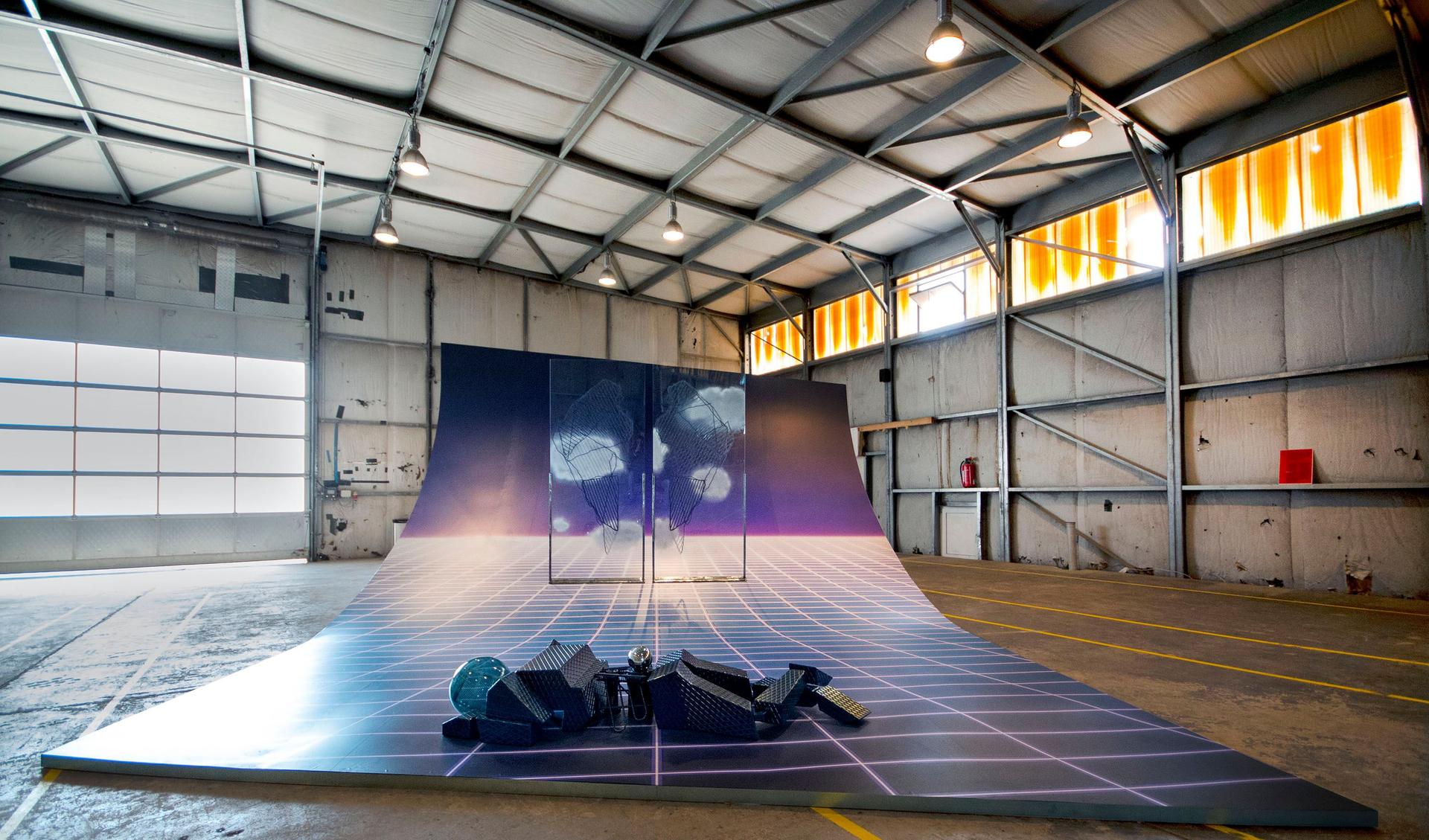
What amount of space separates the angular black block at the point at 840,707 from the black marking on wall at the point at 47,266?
37.6 ft

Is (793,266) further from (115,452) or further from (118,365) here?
(115,452)

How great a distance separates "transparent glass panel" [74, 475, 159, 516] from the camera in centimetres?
873

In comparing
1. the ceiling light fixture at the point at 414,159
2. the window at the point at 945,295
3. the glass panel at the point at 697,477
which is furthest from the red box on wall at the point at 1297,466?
the ceiling light fixture at the point at 414,159

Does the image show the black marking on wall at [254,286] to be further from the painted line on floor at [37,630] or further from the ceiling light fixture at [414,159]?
the painted line on floor at [37,630]

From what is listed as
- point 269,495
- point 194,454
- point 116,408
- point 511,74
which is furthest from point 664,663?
point 116,408

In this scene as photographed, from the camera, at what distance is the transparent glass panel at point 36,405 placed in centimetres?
827

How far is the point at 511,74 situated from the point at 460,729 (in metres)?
6.36

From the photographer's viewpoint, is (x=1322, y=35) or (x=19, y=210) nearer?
(x=1322, y=35)

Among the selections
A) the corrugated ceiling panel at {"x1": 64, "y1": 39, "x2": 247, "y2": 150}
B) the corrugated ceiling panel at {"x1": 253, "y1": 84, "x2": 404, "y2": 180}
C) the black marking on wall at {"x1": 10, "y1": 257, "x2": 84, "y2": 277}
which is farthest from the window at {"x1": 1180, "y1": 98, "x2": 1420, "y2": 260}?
the black marking on wall at {"x1": 10, "y1": 257, "x2": 84, "y2": 277}

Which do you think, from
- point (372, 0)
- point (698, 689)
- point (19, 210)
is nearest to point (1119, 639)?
point (698, 689)

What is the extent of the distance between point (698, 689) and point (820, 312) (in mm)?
11349

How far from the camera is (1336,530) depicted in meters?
6.32

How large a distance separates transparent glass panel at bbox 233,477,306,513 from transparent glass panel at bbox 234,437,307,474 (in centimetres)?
16

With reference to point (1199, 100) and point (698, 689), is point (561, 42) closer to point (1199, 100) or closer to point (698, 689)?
point (698, 689)
